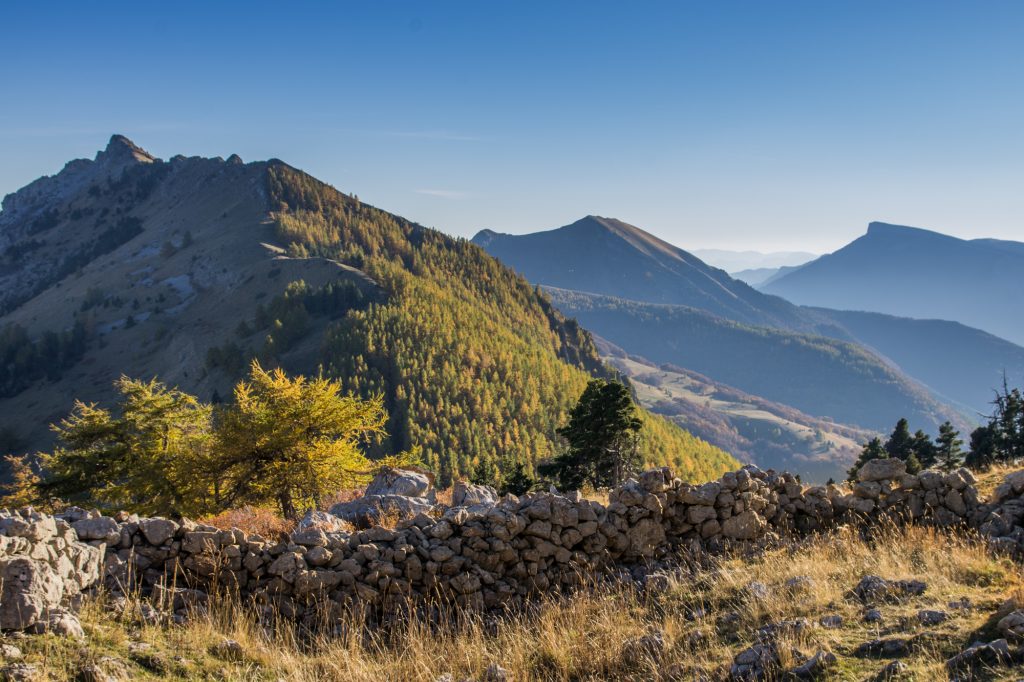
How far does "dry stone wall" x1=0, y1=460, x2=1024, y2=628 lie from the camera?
353 inches

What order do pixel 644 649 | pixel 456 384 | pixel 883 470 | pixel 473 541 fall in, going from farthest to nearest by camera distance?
pixel 456 384
pixel 883 470
pixel 473 541
pixel 644 649

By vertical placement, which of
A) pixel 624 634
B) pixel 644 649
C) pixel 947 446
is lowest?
pixel 947 446

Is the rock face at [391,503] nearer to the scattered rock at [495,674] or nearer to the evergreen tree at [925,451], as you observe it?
the scattered rock at [495,674]

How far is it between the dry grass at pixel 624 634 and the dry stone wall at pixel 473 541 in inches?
25.1

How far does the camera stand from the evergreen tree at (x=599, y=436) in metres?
42.5

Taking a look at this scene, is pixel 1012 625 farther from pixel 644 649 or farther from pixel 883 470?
pixel 883 470

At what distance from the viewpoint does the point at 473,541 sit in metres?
11.7

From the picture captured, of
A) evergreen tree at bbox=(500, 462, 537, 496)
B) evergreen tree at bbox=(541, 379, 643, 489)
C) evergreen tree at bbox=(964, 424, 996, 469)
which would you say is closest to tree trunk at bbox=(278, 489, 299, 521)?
evergreen tree at bbox=(500, 462, 537, 496)

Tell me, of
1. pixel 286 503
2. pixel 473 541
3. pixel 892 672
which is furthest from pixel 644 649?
pixel 286 503

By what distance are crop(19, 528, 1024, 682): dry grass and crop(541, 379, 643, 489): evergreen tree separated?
31.3 m

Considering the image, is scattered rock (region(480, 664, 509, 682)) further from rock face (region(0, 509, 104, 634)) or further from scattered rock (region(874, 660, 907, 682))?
rock face (region(0, 509, 104, 634))

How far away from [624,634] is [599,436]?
34.6m

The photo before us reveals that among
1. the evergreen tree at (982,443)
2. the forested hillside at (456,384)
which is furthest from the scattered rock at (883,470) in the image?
the forested hillside at (456,384)

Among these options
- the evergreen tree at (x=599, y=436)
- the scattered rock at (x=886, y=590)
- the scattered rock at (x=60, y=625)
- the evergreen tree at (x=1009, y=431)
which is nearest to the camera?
the scattered rock at (x=60, y=625)
